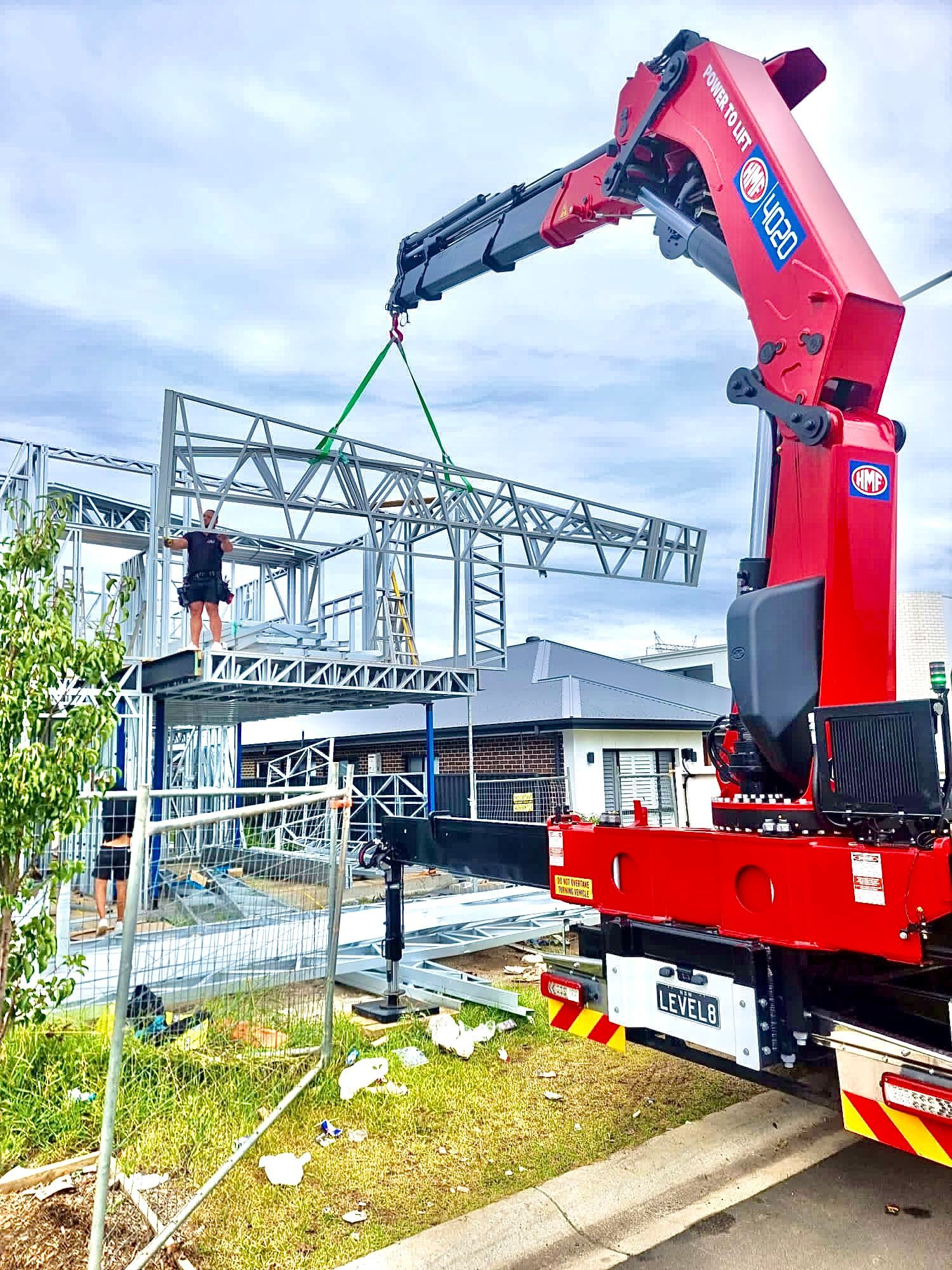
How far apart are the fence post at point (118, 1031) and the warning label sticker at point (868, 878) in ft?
8.36

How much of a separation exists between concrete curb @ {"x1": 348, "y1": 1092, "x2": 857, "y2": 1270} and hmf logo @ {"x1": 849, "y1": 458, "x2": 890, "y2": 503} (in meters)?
3.17

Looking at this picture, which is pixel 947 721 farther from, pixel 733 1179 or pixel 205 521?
pixel 205 521

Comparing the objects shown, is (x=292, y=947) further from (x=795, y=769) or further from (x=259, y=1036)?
(x=795, y=769)

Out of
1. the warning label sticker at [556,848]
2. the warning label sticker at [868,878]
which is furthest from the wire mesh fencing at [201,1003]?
the warning label sticker at [868,878]

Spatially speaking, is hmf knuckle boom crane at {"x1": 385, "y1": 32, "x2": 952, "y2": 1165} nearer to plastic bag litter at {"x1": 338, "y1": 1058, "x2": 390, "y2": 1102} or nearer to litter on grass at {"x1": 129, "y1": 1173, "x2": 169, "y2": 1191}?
plastic bag litter at {"x1": 338, "y1": 1058, "x2": 390, "y2": 1102}

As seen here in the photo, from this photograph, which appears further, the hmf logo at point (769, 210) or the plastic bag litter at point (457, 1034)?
the plastic bag litter at point (457, 1034)

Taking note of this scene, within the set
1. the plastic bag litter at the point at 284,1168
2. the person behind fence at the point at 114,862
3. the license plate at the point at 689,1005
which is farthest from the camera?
the person behind fence at the point at 114,862

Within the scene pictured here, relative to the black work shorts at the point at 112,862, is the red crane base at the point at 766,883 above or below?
above

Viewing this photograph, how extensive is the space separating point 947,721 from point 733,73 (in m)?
3.69

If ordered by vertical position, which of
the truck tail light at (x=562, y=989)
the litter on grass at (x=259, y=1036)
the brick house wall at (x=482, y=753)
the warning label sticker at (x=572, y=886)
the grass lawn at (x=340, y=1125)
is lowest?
the grass lawn at (x=340, y=1125)

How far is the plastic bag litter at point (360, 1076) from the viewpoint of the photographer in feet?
17.1

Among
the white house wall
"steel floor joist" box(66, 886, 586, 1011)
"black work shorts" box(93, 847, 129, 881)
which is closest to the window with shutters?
the white house wall

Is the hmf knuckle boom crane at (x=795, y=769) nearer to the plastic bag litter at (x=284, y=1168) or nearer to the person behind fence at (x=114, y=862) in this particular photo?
the plastic bag litter at (x=284, y=1168)

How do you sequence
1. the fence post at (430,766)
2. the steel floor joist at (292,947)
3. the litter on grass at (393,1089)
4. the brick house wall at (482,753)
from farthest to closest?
the brick house wall at (482,753), the fence post at (430,766), the litter on grass at (393,1089), the steel floor joist at (292,947)
